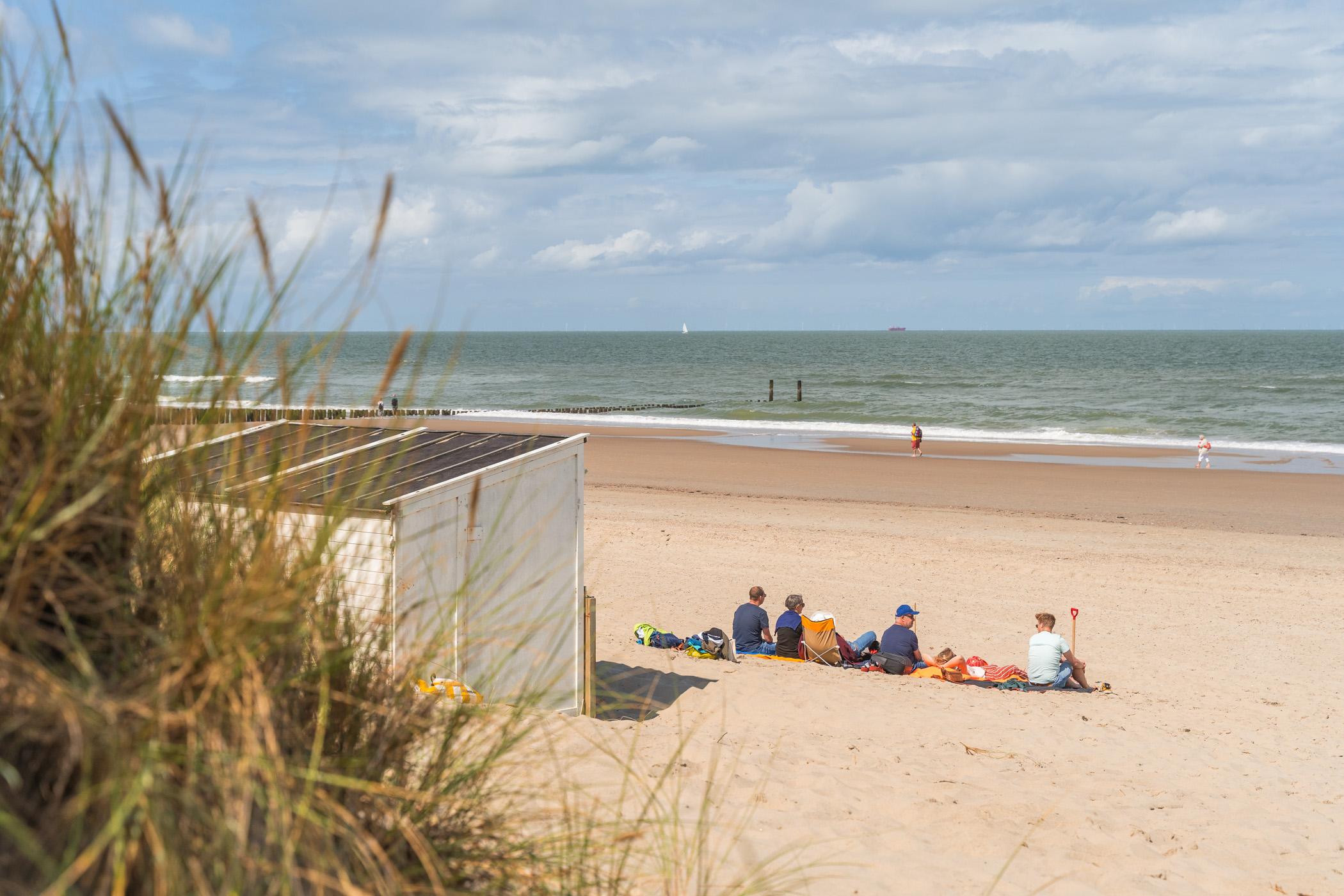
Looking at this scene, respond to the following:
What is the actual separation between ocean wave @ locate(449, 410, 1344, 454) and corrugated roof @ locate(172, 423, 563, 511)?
30.4 metres

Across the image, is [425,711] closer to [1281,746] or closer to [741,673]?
[741,673]

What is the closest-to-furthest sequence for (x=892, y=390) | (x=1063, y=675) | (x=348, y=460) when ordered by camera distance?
(x=348, y=460) → (x=1063, y=675) → (x=892, y=390)

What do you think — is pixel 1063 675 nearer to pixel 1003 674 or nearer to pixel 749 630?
pixel 1003 674

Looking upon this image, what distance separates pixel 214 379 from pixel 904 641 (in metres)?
8.88

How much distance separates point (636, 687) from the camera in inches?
376

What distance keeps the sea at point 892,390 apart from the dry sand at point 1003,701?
1.46 m

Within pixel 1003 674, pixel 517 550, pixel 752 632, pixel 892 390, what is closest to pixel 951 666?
pixel 1003 674

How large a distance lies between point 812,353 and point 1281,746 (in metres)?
120

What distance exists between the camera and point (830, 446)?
3372 centimetres

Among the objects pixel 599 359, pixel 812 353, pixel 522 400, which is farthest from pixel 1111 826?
pixel 812 353

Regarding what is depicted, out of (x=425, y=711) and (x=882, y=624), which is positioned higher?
(x=425, y=711)

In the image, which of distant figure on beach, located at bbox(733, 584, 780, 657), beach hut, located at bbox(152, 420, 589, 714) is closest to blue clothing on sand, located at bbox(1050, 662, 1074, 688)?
→ distant figure on beach, located at bbox(733, 584, 780, 657)

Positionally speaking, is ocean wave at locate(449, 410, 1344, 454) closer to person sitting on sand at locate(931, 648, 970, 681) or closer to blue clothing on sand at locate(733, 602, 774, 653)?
person sitting on sand at locate(931, 648, 970, 681)

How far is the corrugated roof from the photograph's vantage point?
2.48 m
